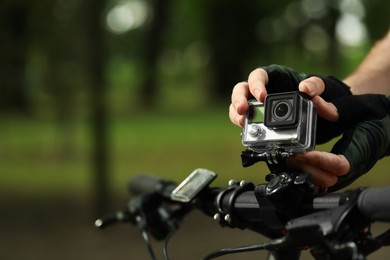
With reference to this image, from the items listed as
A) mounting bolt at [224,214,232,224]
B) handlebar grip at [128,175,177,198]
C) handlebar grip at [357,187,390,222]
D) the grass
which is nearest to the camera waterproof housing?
handlebar grip at [357,187,390,222]

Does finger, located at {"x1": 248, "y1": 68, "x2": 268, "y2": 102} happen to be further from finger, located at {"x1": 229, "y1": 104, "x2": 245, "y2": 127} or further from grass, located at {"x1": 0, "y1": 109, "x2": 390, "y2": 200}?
grass, located at {"x1": 0, "y1": 109, "x2": 390, "y2": 200}

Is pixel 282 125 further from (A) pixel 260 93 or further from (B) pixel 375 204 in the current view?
(B) pixel 375 204

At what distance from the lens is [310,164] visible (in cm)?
146

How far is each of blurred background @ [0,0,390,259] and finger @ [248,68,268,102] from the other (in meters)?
1.48

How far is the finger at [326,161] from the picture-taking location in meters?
1.43

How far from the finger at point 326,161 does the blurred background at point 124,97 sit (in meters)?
1.59

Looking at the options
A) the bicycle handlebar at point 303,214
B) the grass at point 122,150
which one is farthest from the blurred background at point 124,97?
the bicycle handlebar at point 303,214

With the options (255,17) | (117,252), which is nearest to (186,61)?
(255,17)

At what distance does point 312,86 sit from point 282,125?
103 mm

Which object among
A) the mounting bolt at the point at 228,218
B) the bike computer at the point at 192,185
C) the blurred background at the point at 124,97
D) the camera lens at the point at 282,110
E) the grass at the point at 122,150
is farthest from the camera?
the grass at the point at 122,150

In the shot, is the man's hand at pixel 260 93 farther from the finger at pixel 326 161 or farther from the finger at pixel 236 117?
the finger at pixel 326 161

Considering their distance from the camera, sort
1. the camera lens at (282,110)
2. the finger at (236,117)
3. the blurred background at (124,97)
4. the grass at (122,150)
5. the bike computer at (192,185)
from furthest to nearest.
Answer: the grass at (122,150)
the blurred background at (124,97)
the bike computer at (192,185)
the finger at (236,117)
the camera lens at (282,110)

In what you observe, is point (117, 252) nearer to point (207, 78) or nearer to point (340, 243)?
point (340, 243)

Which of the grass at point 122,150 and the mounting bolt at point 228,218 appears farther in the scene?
the grass at point 122,150
